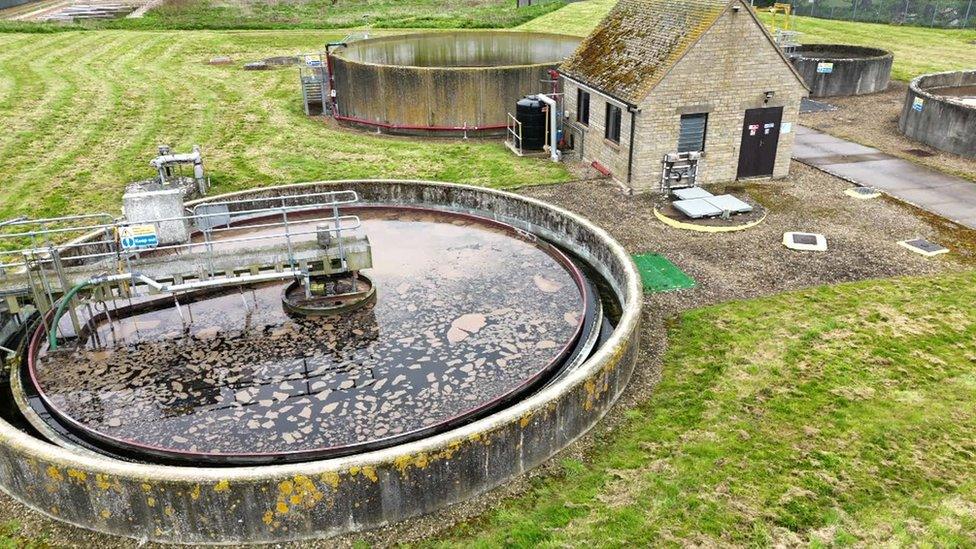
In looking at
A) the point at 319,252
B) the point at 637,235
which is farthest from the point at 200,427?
the point at 637,235

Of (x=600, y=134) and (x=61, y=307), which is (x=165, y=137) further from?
(x=600, y=134)

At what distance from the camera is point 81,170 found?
20906mm

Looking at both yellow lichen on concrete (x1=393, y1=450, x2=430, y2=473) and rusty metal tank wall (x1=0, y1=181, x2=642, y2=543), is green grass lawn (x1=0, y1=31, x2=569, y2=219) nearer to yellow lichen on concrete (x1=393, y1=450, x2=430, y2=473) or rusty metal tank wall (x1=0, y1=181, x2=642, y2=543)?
rusty metal tank wall (x1=0, y1=181, x2=642, y2=543)

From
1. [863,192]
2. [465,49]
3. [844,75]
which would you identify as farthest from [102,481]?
[844,75]

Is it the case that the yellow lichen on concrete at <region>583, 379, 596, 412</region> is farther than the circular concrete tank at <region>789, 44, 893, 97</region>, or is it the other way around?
the circular concrete tank at <region>789, 44, 893, 97</region>

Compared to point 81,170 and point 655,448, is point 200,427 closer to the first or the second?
point 655,448

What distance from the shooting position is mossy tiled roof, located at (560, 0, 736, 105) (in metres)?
18.0

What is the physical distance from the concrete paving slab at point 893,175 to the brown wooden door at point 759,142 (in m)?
2.36

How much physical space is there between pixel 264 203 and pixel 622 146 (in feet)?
31.5

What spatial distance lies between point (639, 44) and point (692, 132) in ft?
10.5

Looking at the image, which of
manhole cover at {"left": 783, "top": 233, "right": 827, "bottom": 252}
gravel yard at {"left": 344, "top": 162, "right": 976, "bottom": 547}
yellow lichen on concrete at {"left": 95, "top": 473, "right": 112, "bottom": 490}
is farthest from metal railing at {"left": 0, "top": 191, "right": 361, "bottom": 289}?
manhole cover at {"left": 783, "top": 233, "right": 827, "bottom": 252}

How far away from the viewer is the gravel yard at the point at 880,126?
2128cm

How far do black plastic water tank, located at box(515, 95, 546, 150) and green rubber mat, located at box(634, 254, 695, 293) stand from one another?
29.5 feet

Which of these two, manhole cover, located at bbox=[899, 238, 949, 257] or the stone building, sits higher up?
the stone building
